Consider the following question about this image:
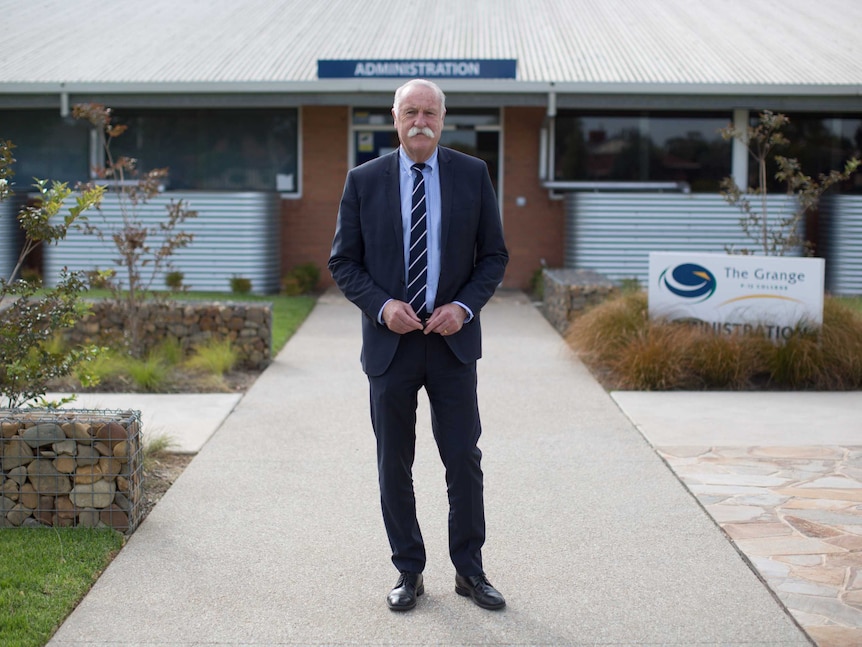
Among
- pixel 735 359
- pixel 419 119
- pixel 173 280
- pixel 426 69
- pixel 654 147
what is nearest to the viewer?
pixel 419 119

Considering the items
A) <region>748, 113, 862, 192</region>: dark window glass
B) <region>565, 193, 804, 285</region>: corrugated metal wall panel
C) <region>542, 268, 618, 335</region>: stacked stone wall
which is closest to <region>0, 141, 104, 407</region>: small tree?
<region>542, 268, 618, 335</region>: stacked stone wall

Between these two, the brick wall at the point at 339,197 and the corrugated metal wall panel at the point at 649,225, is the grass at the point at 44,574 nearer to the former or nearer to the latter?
the corrugated metal wall panel at the point at 649,225

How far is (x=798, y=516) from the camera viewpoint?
5742 mm

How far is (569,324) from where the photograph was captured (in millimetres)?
Answer: 11742

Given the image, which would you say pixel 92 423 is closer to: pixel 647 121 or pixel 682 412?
pixel 682 412

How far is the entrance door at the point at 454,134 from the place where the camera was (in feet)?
54.1

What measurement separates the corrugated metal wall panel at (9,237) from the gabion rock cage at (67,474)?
34.7 ft

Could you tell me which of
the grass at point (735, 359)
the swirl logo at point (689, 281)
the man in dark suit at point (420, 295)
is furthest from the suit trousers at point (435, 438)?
the swirl logo at point (689, 281)

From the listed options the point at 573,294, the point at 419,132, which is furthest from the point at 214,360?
the point at 419,132

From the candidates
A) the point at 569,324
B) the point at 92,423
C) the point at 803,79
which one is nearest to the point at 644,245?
the point at 803,79

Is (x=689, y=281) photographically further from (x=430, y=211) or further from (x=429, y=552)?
(x=430, y=211)

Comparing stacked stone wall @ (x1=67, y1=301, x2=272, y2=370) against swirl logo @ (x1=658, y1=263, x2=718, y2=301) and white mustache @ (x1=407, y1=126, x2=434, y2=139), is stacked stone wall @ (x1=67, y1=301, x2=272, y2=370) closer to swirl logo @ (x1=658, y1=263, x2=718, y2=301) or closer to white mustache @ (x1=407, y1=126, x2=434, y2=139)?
swirl logo @ (x1=658, y1=263, x2=718, y2=301)

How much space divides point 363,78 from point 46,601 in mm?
11121

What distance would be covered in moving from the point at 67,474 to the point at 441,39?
12680 millimetres
